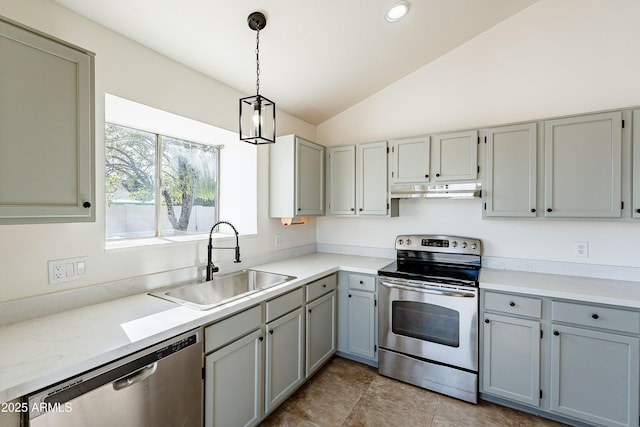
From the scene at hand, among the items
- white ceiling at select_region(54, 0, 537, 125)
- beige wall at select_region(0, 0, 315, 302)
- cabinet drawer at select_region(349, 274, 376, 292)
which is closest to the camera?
beige wall at select_region(0, 0, 315, 302)

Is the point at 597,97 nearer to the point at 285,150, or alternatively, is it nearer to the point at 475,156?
the point at 475,156

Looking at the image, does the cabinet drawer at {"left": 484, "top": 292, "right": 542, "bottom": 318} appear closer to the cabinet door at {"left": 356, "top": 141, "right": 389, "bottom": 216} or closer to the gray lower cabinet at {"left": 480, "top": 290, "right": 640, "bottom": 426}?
the gray lower cabinet at {"left": 480, "top": 290, "right": 640, "bottom": 426}

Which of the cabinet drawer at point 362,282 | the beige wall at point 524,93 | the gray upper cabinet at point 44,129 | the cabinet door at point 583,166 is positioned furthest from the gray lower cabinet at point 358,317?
the gray upper cabinet at point 44,129

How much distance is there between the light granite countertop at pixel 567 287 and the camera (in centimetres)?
181

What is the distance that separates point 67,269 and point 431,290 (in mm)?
2387

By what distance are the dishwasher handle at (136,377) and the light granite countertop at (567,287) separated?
7.01 feet

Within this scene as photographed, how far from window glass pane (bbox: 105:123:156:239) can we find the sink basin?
1.91ft

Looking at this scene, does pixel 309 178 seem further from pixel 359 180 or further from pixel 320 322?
pixel 320 322

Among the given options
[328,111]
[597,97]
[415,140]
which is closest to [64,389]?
[415,140]

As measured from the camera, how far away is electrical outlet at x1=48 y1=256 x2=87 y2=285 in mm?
1508

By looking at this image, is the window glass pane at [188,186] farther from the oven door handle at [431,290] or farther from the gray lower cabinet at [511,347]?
the gray lower cabinet at [511,347]

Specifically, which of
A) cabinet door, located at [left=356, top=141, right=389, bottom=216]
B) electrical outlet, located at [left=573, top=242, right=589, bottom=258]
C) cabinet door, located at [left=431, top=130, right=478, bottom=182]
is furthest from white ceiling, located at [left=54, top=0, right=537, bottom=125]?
electrical outlet, located at [left=573, top=242, right=589, bottom=258]

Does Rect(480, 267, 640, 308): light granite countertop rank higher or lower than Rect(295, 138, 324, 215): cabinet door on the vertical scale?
lower

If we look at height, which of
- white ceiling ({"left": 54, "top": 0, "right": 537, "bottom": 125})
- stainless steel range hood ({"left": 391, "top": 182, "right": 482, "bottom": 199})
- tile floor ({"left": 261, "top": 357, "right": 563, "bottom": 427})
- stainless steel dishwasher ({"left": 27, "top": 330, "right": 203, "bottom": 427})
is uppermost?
white ceiling ({"left": 54, "top": 0, "right": 537, "bottom": 125})
